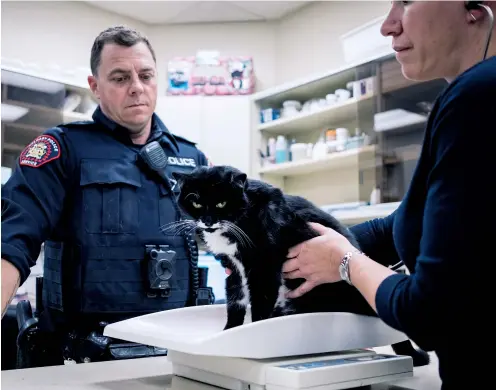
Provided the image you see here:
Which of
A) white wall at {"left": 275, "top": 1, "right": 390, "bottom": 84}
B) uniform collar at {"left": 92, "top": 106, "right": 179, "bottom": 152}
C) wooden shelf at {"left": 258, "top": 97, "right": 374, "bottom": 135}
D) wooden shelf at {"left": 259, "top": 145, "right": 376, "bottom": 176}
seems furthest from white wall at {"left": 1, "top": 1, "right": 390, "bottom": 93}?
uniform collar at {"left": 92, "top": 106, "right": 179, "bottom": 152}

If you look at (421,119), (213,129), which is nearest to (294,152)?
(213,129)

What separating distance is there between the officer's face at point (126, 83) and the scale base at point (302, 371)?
76cm

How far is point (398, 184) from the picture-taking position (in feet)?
8.24

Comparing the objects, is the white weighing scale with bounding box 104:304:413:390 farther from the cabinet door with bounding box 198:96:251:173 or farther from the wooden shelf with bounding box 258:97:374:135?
the cabinet door with bounding box 198:96:251:173

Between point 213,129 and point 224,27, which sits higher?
point 224,27

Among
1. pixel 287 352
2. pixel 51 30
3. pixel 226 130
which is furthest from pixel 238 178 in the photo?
pixel 51 30

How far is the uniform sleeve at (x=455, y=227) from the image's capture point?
0.51 meters

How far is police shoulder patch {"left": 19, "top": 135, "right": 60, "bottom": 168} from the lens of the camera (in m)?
1.20

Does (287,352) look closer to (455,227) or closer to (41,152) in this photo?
(455,227)

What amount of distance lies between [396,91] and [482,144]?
214 cm

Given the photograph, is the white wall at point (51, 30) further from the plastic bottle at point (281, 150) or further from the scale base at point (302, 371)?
the scale base at point (302, 371)

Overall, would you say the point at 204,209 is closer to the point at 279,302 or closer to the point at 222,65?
the point at 279,302

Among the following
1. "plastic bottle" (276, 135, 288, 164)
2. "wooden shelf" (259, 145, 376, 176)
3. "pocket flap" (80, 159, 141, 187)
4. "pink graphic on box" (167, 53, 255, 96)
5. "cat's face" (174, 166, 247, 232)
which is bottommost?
"cat's face" (174, 166, 247, 232)

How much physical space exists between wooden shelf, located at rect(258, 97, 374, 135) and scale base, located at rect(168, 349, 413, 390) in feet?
6.93
